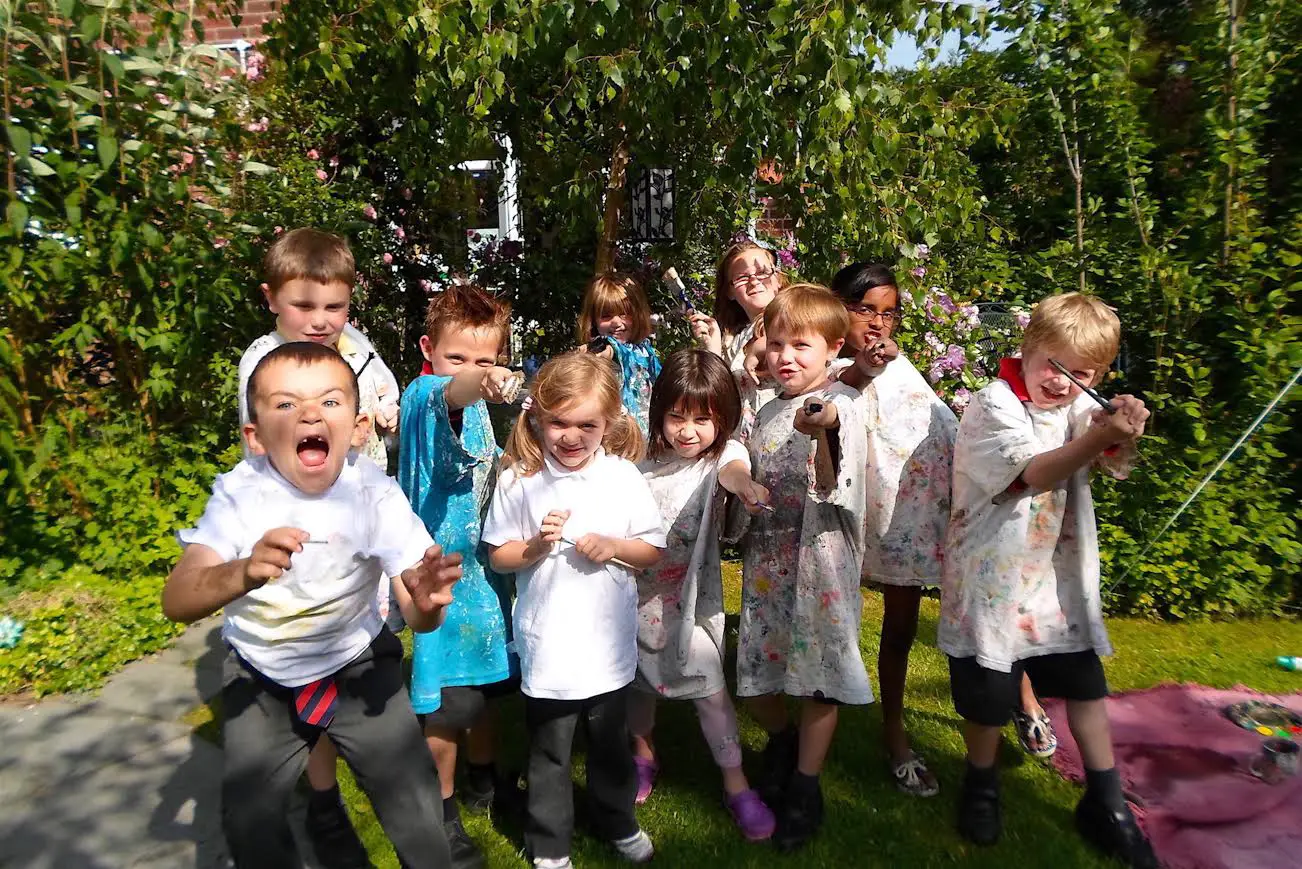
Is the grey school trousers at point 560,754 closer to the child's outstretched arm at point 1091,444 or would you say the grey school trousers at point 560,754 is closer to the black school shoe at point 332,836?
the black school shoe at point 332,836

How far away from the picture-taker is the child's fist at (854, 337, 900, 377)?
8.44 feet

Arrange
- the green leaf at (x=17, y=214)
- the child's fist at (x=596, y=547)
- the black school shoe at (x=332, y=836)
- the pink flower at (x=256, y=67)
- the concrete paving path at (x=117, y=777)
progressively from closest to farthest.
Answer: the child's fist at (x=596, y=547), the black school shoe at (x=332, y=836), the concrete paving path at (x=117, y=777), the green leaf at (x=17, y=214), the pink flower at (x=256, y=67)

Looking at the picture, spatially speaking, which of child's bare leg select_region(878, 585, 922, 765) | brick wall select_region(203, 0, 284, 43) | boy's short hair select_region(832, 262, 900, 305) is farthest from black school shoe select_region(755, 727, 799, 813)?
brick wall select_region(203, 0, 284, 43)

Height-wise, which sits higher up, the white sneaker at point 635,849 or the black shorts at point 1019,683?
the black shorts at point 1019,683

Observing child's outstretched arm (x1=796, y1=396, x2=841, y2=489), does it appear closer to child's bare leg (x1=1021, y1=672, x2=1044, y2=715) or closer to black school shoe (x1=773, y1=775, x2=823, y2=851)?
black school shoe (x1=773, y1=775, x2=823, y2=851)

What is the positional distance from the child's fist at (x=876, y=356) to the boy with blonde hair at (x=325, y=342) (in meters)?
1.46

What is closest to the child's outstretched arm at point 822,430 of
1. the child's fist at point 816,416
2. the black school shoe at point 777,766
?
the child's fist at point 816,416

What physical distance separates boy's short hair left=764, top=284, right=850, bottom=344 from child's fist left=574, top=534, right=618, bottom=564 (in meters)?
0.79

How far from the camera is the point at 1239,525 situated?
4.19 metres

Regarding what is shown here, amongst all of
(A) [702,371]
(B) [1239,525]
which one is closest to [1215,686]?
(B) [1239,525]

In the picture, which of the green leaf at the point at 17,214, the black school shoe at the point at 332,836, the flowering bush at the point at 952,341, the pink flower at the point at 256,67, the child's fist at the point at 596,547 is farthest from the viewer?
the pink flower at the point at 256,67

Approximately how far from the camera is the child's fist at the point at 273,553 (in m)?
1.47

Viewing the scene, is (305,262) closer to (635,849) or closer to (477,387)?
(477,387)

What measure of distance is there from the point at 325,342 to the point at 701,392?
1115 millimetres
